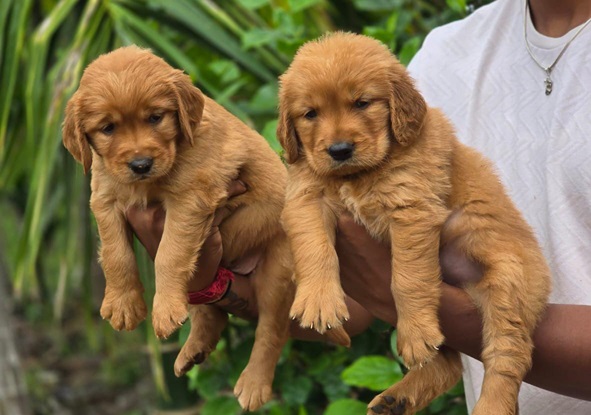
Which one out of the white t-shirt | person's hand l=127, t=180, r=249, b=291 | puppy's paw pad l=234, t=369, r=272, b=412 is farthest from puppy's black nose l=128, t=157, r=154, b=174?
the white t-shirt

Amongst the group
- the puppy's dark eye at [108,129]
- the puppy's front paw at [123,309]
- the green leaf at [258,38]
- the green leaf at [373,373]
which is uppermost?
the puppy's dark eye at [108,129]

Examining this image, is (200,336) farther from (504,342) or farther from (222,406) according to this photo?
(222,406)

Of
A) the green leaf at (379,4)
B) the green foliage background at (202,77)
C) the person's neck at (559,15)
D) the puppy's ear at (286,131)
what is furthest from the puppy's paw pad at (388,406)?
the green leaf at (379,4)

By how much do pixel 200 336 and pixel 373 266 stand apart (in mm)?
723

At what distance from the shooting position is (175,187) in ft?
9.40

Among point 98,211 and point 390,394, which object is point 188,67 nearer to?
point 98,211

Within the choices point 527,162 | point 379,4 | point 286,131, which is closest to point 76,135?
point 286,131

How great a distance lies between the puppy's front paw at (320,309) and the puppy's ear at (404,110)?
0.44 meters

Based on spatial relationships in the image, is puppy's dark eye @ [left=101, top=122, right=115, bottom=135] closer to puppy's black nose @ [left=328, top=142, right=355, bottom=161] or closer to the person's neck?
puppy's black nose @ [left=328, top=142, right=355, bottom=161]

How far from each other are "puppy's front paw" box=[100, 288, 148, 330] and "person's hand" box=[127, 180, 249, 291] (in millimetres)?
175

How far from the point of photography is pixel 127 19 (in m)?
4.70

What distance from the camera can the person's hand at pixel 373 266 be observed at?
271cm

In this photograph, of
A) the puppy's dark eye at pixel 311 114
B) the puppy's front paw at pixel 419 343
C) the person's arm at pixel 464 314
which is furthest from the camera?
the person's arm at pixel 464 314

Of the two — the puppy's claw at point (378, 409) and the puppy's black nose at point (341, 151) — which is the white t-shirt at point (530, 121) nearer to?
the puppy's claw at point (378, 409)
